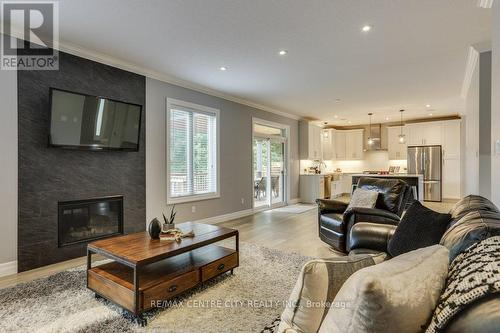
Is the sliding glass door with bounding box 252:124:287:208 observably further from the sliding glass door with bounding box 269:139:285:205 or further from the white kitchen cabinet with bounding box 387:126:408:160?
the white kitchen cabinet with bounding box 387:126:408:160

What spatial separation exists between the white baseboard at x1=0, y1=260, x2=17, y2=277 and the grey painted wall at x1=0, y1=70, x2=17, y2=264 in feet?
0.11

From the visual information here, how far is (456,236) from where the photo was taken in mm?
1137

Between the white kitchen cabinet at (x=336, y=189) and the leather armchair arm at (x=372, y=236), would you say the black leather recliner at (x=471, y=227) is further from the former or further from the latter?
the white kitchen cabinet at (x=336, y=189)

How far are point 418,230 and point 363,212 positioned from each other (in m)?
1.49

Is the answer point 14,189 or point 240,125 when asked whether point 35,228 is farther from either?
point 240,125

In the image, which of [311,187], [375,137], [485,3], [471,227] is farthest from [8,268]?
[375,137]

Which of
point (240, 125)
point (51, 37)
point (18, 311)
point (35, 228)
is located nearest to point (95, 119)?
point (51, 37)

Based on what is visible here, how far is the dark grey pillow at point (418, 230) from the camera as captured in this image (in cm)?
167

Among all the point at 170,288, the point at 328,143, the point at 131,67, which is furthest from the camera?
the point at 328,143

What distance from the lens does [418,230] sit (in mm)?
1778

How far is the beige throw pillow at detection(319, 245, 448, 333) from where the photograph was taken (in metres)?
0.67

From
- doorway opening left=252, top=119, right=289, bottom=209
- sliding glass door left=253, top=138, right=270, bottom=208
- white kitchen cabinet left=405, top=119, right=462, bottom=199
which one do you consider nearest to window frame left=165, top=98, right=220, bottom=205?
doorway opening left=252, top=119, right=289, bottom=209

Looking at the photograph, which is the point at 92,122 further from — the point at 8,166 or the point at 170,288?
the point at 170,288

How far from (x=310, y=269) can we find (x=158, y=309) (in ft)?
5.84
